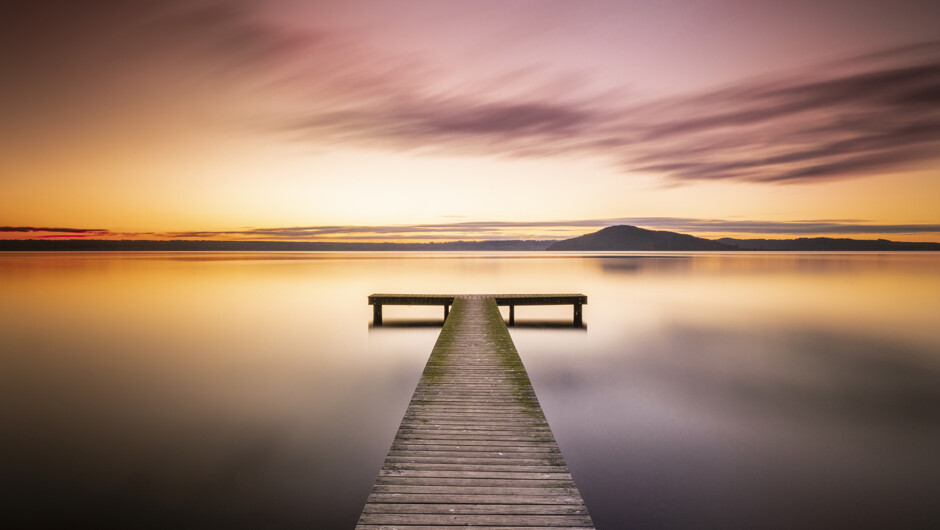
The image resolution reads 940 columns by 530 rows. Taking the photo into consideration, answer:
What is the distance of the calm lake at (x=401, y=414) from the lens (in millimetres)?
6961

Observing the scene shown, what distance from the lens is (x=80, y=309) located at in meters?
26.3

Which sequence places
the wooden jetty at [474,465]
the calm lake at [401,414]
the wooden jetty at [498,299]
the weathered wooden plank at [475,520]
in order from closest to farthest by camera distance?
1. the weathered wooden plank at [475,520]
2. the wooden jetty at [474,465]
3. the calm lake at [401,414]
4. the wooden jetty at [498,299]

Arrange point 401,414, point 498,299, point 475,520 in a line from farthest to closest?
point 498,299 → point 401,414 → point 475,520

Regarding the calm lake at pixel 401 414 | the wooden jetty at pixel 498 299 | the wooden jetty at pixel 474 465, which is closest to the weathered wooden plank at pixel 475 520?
the wooden jetty at pixel 474 465

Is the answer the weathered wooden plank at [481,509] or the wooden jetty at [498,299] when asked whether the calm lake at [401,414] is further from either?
the weathered wooden plank at [481,509]

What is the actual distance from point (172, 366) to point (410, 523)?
13.8m

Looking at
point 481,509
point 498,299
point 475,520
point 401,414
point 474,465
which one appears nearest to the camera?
point 475,520

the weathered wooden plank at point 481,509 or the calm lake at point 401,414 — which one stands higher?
the weathered wooden plank at point 481,509

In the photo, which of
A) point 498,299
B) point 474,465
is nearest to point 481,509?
point 474,465

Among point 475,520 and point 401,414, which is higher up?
point 475,520

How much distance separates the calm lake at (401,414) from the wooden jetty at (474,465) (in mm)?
1956

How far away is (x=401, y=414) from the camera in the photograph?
35.3 feet

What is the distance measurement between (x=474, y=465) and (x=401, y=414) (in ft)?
19.3

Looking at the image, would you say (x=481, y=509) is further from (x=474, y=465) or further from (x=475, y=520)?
(x=474, y=465)
